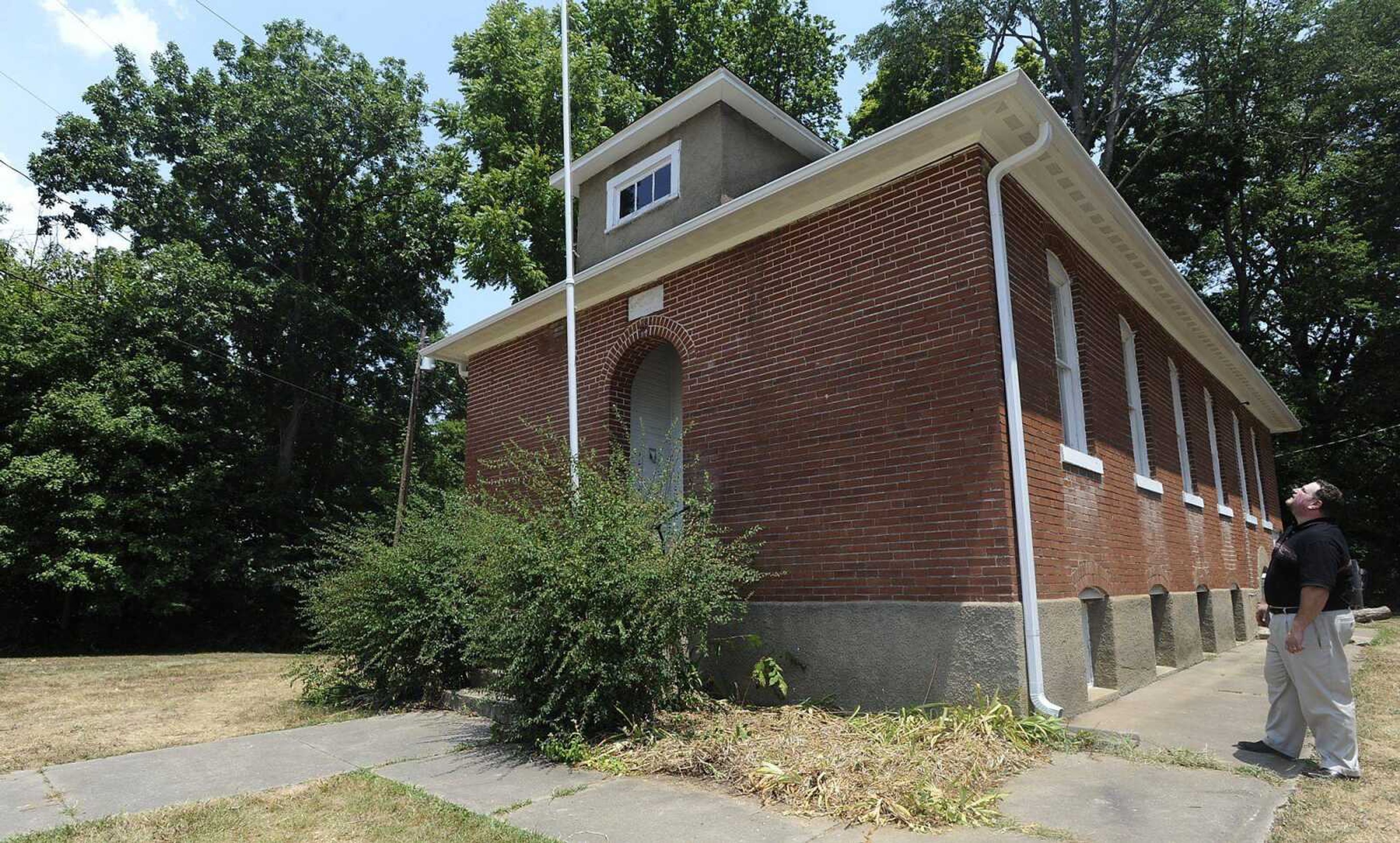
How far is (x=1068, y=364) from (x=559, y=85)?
57.9ft

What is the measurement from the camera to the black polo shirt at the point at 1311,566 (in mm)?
4977

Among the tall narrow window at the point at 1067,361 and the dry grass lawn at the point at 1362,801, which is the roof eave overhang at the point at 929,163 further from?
the dry grass lawn at the point at 1362,801

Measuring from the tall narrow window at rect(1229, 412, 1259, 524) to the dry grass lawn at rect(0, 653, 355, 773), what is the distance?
51.7 ft

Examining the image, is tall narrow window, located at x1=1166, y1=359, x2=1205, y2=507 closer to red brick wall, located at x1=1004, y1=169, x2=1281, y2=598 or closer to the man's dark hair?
red brick wall, located at x1=1004, y1=169, x2=1281, y2=598

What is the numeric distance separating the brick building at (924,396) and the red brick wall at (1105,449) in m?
0.04

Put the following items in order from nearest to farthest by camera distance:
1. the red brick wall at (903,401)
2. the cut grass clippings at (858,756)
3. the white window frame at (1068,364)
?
1. the cut grass clippings at (858,756)
2. the red brick wall at (903,401)
3. the white window frame at (1068,364)

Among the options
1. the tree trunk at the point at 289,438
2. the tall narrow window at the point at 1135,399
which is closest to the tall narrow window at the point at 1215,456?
the tall narrow window at the point at 1135,399

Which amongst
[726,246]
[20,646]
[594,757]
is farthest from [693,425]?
Answer: [20,646]

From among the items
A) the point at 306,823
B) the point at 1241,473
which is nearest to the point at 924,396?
the point at 306,823

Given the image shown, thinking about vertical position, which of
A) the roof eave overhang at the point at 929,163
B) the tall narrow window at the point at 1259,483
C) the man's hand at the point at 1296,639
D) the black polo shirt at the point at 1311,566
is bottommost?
the man's hand at the point at 1296,639

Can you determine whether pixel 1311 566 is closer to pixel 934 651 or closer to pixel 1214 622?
pixel 934 651

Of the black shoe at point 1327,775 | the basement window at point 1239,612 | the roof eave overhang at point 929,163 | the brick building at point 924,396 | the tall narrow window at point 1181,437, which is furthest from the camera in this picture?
the basement window at point 1239,612

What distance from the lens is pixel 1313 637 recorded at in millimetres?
5062

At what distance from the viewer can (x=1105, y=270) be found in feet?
31.2
